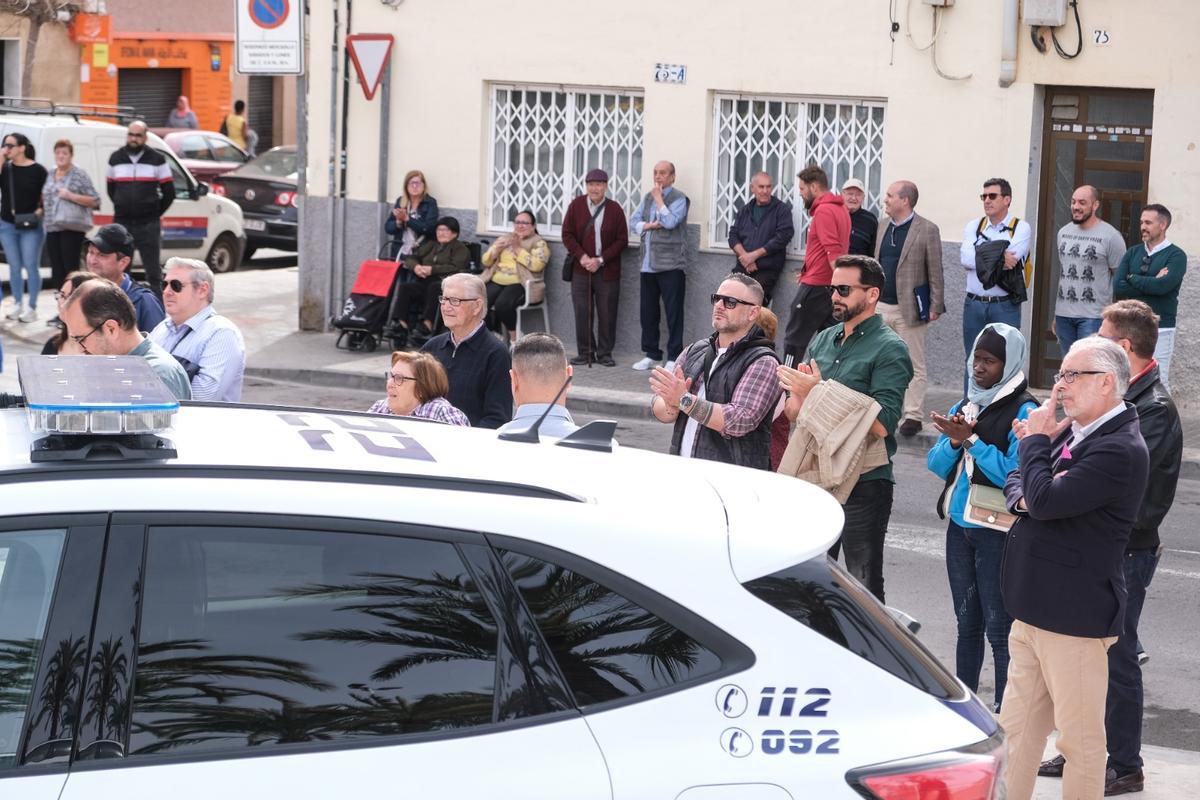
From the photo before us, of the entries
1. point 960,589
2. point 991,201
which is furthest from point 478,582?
point 991,201

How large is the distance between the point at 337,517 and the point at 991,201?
1042 centimetres

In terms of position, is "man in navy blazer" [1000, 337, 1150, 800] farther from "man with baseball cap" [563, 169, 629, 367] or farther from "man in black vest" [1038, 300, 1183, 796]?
"man with baseball cap" [563, 169, 629, 367]

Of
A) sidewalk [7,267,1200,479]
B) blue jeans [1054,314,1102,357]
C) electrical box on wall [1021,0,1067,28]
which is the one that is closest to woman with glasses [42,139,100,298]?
sidewalk [7,267,1200,479]

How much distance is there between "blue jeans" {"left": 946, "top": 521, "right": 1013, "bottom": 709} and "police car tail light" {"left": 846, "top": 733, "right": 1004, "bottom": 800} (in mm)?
2810

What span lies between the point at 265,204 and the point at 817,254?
35.5 feet

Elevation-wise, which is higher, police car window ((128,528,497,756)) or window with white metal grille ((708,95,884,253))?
window with white metal grille ((708,95,884,253))

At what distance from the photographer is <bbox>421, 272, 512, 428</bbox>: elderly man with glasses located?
7.61 m

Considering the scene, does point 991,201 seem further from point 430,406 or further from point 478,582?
point 478,582

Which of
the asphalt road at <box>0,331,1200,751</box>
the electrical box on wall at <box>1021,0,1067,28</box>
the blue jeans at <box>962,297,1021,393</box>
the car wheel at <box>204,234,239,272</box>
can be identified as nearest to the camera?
the asphalt road at <box>0,331,1200,751</box>

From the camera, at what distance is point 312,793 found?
3.08m

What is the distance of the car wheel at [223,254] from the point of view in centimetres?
2122

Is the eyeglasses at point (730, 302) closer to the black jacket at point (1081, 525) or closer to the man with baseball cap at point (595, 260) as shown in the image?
the black jacket at point (1081, 525)

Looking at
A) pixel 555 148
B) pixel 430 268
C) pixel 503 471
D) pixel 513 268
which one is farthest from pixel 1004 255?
pixel 503 471

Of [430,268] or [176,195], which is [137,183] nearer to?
[176,195]
